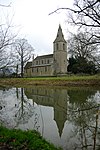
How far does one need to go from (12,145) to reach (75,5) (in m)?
9.34

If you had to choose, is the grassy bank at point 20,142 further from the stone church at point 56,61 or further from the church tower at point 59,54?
the church tower at point 59,54

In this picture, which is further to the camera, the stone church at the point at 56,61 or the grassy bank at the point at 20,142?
the stone church at the point at 56,61

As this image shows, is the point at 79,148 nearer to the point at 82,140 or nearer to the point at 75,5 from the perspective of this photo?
the point at 82,140

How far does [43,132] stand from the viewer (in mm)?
9203

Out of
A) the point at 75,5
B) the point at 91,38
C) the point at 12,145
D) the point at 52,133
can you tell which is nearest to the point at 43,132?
the point at 52,133

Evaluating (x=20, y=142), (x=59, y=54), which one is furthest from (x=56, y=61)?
(x=20, y=142)

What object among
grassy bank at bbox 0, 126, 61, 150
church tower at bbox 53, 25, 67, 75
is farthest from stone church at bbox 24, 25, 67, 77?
grassy bank at bbox 0, 126, 61, 150

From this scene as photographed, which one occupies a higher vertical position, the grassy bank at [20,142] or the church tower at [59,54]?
the church tower at [59,54]

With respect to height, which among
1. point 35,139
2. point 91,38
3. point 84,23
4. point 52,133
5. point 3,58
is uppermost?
point 84,23

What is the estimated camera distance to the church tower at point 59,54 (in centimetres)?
7331

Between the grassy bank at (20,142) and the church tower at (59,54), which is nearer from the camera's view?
the grassy bank at (20,142)

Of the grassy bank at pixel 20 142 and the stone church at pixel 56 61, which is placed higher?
the stone church at pixel 56 61

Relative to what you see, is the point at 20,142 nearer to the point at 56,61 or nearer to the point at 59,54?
the point at 56,61

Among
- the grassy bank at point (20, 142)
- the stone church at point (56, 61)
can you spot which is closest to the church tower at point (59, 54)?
the stone church at point (56, 61)
